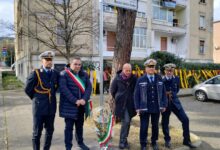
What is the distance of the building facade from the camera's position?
2111 cm

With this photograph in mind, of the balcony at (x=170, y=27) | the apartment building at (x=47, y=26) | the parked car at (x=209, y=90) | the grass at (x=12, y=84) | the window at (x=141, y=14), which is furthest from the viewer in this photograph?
the balcony at (x=170, y=27)

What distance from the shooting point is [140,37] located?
929 inches

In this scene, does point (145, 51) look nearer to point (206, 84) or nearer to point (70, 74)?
point (206, 84)

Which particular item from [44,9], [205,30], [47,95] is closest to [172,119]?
[47,95]

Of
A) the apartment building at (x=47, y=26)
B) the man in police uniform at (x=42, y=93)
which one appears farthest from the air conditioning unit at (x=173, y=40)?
the man in police uniform at (x=42, y=93)

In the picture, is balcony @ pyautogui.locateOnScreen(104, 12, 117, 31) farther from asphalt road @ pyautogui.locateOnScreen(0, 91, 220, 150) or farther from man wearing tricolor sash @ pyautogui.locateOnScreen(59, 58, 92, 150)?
man wearing tricolor sash @ pyautogui.locateOnScreen(59, 58, 92, 150)

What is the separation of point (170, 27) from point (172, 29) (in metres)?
0.35

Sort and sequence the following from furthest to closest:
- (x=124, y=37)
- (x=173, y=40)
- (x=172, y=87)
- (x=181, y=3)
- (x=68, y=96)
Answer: (x=173, y=40)
(x=181, y=3)
(x=124, y=37)
(x=172, y=87)
(x=68, y=96)

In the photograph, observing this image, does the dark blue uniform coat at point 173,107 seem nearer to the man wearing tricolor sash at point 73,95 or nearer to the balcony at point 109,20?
the man wearing tricolor sash at point 73,95

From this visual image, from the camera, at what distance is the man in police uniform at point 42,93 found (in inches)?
162

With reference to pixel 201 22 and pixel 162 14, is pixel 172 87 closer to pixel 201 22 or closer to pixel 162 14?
pixel 162 14

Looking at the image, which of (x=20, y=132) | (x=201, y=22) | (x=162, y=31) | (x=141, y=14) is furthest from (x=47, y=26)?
(x=201, y=22)

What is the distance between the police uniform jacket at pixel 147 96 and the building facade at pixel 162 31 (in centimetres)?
1450

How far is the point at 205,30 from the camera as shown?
30016 millimetres
